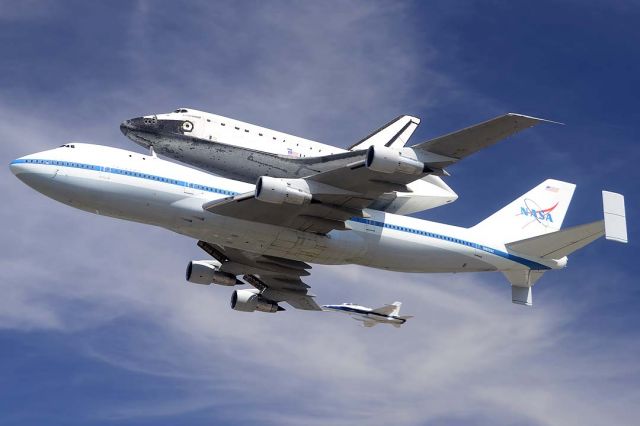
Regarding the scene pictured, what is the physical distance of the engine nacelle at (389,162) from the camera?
147 ft

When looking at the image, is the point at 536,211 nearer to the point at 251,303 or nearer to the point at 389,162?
the point at 251,303

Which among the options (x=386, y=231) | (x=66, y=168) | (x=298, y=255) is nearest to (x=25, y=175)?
(x=66, y=168)

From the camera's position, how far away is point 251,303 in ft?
199

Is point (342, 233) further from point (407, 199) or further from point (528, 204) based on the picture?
point (528, 204)

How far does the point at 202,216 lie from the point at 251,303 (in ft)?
A: 46.6

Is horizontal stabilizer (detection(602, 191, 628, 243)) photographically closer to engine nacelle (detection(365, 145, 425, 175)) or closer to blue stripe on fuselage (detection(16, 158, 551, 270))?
blue stripe on fuselage (detection(16, 158, 551, 270))

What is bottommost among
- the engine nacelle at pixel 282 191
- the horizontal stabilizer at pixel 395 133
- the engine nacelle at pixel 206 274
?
the engine nacelle at pixel 206 274

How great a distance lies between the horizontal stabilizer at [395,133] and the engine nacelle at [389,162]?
641 inches

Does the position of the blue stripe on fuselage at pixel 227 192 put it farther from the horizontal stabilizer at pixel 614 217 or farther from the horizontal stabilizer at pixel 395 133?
the horizontal stabilizer at pixel 395 133

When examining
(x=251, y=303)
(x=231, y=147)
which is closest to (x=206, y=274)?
(x=251, y=303)

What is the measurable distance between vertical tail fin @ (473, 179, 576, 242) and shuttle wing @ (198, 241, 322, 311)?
11.2 meters

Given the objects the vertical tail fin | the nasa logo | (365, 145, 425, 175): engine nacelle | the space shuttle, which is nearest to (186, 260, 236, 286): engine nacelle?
the space shuttle

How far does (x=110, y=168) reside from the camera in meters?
47.0

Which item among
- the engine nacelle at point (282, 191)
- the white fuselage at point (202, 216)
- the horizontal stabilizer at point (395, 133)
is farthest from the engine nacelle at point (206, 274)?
the engine nacelle at point (282, 191)
